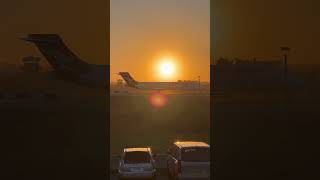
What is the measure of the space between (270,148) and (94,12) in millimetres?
5567

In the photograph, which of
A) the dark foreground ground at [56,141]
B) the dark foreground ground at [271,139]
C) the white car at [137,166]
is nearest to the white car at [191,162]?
the dark foreground ground at [271,139]

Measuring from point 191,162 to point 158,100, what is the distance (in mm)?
40402

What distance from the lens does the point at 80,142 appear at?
36.0ft

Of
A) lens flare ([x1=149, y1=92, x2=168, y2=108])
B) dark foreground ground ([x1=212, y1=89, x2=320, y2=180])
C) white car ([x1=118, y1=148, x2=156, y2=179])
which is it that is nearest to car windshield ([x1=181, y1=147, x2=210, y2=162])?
dark foreground ground ([x1=212, y1=89, x2=320, y2=180])

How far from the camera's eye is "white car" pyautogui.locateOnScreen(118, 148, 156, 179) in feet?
42.1

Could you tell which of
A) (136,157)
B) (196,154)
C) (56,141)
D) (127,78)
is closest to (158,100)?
(127,78)

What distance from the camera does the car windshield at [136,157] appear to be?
13.0 m

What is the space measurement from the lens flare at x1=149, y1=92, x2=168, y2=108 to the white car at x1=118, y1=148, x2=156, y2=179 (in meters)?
38.3

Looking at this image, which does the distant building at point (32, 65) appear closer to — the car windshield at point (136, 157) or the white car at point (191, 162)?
the car windshield at point (136, 157)

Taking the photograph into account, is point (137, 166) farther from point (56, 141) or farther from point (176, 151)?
point (56, 141)

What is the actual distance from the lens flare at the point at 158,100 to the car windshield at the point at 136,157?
125 feet

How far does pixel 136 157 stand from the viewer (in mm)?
13102

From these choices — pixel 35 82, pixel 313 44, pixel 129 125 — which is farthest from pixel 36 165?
pixel 129 125

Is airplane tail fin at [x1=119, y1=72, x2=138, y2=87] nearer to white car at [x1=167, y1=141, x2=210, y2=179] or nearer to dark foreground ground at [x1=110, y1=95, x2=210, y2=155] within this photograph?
dark foreground ground at [x1=110, y1=95, x2=210, y2=155]
